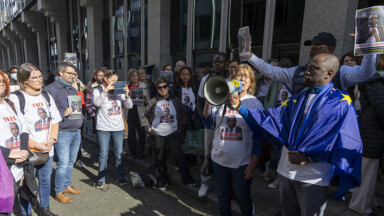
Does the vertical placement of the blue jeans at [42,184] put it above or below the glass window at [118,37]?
below

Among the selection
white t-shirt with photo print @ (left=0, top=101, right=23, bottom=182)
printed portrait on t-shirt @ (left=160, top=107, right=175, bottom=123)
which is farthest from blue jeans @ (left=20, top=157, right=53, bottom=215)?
printed portrait on t-shirt @ (left=160, top=107, right=175, bottom=123)

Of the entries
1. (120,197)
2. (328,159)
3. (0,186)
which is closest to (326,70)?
(328,159)

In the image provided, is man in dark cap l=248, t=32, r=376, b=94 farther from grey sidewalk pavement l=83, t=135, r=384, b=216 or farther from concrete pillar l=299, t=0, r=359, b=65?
concrete pillar l=299, t=0, r=359, b=65

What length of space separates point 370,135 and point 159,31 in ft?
21.2

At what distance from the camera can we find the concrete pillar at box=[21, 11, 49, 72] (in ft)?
59.5

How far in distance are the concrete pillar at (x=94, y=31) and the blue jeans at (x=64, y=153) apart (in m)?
8.90

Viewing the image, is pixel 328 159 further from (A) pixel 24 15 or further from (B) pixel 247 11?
(A) pixel 24 15

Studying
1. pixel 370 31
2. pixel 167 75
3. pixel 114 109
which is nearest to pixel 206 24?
pixel 167 75

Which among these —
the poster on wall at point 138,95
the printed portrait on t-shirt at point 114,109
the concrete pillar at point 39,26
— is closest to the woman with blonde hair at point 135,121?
the poster on wall at point 138,95

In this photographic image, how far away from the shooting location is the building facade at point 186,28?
420 centimetres

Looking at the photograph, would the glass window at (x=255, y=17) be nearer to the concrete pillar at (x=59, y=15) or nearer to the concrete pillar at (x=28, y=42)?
Answer: the concrete pillar at (x=59, y=15)

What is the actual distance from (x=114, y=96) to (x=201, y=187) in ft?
6.66

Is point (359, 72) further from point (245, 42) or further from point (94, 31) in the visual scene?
point (94, 31)

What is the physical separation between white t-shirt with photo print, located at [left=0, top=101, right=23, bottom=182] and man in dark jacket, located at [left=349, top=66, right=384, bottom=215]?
3.66 meters
